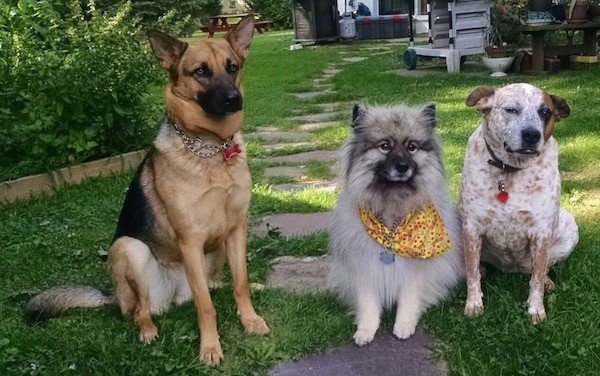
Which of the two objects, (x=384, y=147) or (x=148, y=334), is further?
(x=148, y=334)

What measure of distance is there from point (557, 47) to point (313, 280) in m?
8.37

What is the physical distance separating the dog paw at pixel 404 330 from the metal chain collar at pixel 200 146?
1.22 meters

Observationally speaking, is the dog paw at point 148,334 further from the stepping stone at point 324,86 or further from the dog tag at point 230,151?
the stepping stone at point 324,86

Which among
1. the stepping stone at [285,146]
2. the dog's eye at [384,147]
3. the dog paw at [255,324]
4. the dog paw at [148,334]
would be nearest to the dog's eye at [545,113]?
the dog's eye at [384,147]

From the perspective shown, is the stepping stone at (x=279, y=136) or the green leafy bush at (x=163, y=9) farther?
the green leafy bush at (x=163, y=9)

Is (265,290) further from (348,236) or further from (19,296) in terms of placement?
(19,296)

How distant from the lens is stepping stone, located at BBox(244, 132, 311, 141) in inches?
293

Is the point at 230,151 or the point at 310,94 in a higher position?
the point at 230,151

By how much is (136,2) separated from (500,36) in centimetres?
1272

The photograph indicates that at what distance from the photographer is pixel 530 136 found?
9.41 feet

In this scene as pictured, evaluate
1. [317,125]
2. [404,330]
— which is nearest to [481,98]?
[404,330]

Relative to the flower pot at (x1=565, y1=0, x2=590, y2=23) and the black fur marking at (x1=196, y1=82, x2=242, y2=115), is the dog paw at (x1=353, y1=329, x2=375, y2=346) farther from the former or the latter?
the flower pot at (x1=565, y1=0, x2=590, y2=23)

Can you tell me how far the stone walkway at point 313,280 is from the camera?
9.43 feet

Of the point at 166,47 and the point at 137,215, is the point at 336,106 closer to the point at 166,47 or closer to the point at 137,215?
the point at 137,215
